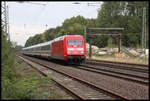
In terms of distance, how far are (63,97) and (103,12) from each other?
351cm

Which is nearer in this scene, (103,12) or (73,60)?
(103,12)

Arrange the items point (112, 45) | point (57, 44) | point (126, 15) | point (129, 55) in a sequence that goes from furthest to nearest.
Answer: point (112, 45) < point (129, 55) < point (57, 44) < point (126, 15)

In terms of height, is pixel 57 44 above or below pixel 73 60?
above

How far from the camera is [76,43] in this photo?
21.0 m

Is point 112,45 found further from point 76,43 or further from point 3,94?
point 3,94

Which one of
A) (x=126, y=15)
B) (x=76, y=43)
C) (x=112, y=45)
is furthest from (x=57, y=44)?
(x=112, y=45)

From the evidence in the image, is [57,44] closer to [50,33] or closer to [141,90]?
[141,90]

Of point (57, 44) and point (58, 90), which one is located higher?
point (57, 44)

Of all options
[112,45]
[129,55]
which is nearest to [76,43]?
[129,55]

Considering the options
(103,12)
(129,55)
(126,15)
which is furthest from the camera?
(129,55)

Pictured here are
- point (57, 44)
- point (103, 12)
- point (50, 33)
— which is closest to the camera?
point (103, 12)

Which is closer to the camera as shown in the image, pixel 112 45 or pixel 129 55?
pixel 129 55

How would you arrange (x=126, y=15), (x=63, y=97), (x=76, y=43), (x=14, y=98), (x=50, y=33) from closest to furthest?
1. (x=14, y=98)
2. (x=126, y=15)
3. (x=63, y=97)
4. (x=76, y=43)
5. (x=50, y=33)

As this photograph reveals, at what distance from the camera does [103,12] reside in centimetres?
844
